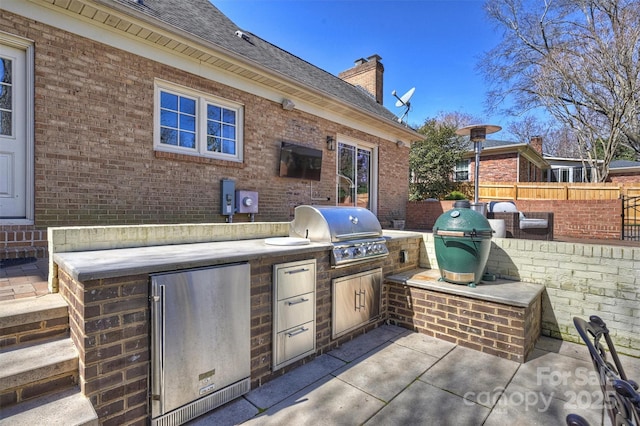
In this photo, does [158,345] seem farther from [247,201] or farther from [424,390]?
[247,201]

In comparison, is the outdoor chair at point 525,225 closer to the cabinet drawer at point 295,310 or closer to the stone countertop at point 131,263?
the cabinet drawer at point 295,310

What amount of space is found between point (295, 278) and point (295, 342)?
658 millimetres

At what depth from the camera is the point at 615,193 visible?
38.2ft

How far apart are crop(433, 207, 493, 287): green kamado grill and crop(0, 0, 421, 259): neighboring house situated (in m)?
3.70

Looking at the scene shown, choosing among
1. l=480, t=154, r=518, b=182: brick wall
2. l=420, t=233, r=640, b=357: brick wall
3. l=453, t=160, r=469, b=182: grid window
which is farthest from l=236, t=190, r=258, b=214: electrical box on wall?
l=453, t=160, r=469, b=182: grid window

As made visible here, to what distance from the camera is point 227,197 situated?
5.69 m

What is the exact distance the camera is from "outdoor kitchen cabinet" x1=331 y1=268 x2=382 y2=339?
3656 millimetres

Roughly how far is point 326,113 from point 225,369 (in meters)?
6.47

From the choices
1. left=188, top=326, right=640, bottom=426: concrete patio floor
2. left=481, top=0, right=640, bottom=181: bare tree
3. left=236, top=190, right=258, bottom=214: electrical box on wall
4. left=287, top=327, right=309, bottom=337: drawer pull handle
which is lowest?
left=188, top=326, right=640, bottom=426: concrete patio floor

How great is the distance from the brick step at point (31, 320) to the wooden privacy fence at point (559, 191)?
14453 millimetres

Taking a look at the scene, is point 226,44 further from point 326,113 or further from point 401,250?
point 401,250

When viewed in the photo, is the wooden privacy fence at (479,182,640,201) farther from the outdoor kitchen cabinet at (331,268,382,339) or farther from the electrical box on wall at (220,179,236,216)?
the electrical box on wall at (220,179,236,216)

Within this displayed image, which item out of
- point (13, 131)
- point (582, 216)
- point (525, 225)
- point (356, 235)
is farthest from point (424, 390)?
point (582, 216)

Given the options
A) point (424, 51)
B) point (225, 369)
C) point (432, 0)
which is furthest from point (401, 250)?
point (424, 51)
